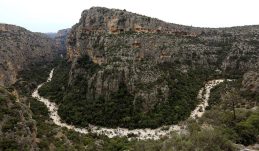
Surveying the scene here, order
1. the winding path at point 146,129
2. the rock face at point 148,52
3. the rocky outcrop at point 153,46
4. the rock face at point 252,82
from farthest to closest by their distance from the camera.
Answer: the rocky outcrop at point 153,46, the rock face at point 148,52, the winding path at point 146,129, the rock face at point 252,82

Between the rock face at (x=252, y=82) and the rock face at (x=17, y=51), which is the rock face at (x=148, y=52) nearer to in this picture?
the rock face at (x=252, y=82)

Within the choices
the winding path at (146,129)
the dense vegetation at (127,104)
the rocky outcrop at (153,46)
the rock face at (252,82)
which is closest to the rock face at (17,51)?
the rocky outcrop at (153,46)

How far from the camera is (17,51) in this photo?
A: 141000 mm

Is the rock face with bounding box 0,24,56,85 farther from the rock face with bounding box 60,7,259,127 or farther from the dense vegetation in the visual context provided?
the dense vegetation

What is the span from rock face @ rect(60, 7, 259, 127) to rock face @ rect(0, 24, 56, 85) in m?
26.2

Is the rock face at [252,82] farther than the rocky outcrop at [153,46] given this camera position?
No

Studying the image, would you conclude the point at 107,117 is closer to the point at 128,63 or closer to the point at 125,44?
the point at 128,63

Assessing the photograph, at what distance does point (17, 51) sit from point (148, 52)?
6694 centimetres

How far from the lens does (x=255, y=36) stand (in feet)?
346

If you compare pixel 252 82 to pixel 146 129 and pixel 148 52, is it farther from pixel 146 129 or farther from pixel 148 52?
pixel 148 52

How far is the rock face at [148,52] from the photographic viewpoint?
83375 millimetres

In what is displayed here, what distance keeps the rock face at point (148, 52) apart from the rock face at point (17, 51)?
2618cm

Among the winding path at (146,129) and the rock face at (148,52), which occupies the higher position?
the rock face at (148,52)

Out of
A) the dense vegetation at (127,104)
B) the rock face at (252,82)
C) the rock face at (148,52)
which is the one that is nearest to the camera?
the rock face at (252,82)
